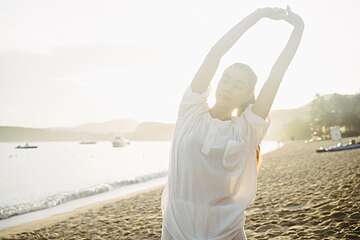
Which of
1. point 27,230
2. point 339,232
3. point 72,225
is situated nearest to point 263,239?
point 339,232

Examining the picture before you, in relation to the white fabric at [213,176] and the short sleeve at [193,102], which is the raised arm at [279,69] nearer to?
the white fabric at [213,176]

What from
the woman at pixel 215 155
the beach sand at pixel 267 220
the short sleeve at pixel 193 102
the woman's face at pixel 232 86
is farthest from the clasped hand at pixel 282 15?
the beach sand at pixel 267 220

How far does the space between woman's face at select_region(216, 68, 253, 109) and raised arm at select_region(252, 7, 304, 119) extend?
167mm

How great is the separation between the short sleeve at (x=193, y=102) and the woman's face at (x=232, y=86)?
107mm

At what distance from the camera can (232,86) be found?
1995mm

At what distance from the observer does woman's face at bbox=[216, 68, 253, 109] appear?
6.53 feet

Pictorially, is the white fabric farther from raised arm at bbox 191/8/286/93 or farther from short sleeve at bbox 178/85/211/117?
raised arm at bbox 191/8/286/93

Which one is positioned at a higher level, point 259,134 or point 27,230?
point 259,134

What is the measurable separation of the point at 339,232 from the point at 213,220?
5.42 m

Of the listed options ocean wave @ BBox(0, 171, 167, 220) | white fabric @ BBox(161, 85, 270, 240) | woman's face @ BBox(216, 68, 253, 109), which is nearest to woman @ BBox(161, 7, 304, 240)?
white fabric @ BBox(161, 85, 270, 240)

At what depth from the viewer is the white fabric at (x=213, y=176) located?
1788mm

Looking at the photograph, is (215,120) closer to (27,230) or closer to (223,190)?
(223,190)

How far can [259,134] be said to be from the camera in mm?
1829

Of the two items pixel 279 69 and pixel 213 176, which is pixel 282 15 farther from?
pixel 213 176
